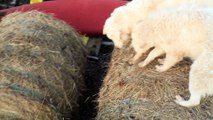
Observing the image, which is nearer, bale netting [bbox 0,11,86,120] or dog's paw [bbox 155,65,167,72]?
bale netting [bbox 0,11,86,120]

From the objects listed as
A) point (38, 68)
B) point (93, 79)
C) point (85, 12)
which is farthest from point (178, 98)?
point (85, 12)

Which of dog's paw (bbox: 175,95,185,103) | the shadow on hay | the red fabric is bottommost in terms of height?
the shadow on hay

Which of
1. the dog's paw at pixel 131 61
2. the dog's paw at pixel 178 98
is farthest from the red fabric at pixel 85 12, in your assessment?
the dog's paw at pixel 178 98

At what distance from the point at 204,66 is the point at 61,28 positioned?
2.08 metres

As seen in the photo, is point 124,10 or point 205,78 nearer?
point 205,78

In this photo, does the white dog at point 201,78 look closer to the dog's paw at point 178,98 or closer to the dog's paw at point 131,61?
the dog's paw at point 178,98

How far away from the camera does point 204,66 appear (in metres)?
3.44

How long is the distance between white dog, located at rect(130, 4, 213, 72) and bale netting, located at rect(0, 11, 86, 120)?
842mm

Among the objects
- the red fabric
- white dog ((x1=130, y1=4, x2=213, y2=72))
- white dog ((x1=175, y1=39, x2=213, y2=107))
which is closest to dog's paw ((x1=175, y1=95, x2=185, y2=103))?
white dog ((x1=175, y1=39, x2=213, y2=107))

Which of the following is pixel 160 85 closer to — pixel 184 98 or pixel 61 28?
pixel 184 98

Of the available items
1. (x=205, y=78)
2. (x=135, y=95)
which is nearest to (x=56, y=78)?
(x=135, y=95)

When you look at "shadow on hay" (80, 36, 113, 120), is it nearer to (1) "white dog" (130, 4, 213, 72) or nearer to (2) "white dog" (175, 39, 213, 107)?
(1) "white dog" (130, 4, 213, 72)

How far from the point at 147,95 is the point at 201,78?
56 cm

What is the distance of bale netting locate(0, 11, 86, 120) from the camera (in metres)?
3.71
